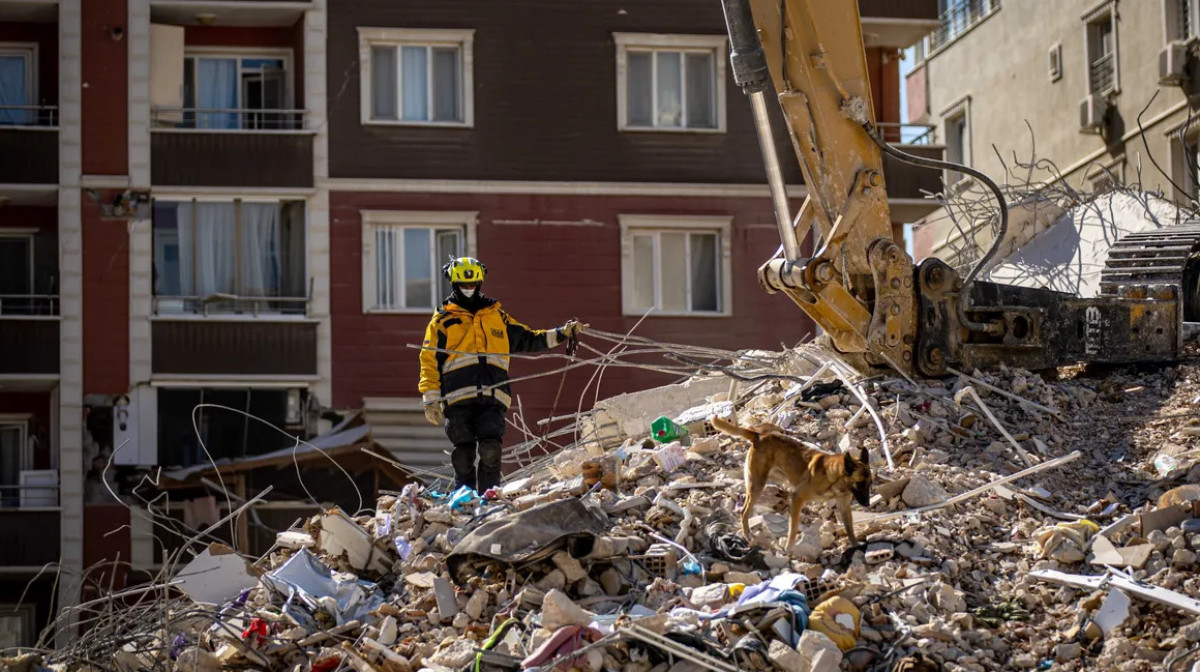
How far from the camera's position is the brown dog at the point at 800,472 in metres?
8.87

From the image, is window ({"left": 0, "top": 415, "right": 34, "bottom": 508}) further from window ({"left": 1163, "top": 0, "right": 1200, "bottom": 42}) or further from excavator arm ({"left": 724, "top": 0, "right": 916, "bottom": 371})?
window ({"left": 1163, "top": 0, "right": 1200, "bottom": 42})

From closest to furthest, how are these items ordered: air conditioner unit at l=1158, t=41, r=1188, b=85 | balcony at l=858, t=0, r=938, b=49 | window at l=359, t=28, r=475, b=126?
1. window at l=359, t=28, r=475, b=126
2. balcony at l=858, t=0, r=938, b=49
3. air conditioner unit at l=1158, t=41, r=1188, b=85

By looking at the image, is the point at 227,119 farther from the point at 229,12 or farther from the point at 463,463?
the point at 463,463

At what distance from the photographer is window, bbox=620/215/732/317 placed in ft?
79.5

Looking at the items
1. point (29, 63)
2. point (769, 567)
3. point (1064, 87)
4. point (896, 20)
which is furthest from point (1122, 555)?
point (1064, 87)

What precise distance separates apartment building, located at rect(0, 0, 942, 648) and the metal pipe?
12363mm

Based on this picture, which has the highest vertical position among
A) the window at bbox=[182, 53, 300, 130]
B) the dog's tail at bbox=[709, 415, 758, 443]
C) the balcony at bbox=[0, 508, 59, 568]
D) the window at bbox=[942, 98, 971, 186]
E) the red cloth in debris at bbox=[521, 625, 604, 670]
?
the window at bbox=[942, 98, 971, 186]

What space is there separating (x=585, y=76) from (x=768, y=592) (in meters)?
16.7

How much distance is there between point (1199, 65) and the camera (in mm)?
24859

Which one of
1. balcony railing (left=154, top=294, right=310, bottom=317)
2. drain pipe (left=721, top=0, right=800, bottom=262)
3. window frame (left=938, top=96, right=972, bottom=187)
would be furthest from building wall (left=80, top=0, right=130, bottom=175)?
window frame (left=938, top=96, right=972, bottom=187)

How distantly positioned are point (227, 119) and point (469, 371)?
46.5 ft

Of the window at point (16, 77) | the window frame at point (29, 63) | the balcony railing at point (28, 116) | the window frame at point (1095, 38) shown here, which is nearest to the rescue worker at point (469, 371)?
the balcony railing at point (28, 116)

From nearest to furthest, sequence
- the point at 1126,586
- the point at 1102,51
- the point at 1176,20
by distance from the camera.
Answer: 1. the point at 1126,586
2. the point at 1176,20
3. the point at 1102,51

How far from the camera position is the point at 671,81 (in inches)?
979
